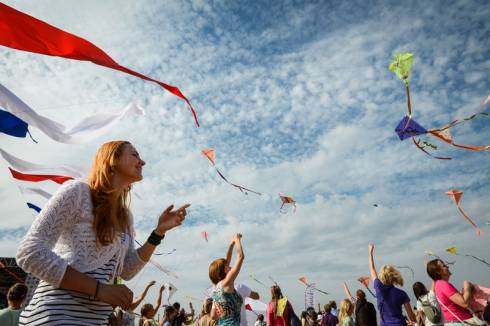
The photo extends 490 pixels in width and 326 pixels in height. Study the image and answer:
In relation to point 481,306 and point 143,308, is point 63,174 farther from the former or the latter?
point 481,306

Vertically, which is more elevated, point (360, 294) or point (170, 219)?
point (360, 294)

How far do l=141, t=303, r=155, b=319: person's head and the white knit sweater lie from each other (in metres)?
5.86

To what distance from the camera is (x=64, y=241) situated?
1498 mm

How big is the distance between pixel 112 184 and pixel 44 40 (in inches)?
48.1

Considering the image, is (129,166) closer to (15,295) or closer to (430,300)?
(15,295)

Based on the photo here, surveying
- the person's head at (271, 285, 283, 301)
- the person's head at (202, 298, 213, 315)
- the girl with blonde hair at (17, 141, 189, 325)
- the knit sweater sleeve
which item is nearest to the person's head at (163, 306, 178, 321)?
the person's head at (202, 298, 213, 315)

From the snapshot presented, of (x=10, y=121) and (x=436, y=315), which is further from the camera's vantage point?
(x=436, y=315)

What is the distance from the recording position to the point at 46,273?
1332 millimetres

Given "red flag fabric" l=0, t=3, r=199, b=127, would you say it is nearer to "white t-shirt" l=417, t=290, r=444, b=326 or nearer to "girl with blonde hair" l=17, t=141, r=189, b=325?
"girl with blonde hair" l=17, t=141, r=189, b=325

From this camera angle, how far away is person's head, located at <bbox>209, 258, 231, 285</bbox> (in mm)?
4316

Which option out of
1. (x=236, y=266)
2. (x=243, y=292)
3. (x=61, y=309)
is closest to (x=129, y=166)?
(x=61, y=309)

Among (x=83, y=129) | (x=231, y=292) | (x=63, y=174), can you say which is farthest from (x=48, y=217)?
(x=63, y=174)

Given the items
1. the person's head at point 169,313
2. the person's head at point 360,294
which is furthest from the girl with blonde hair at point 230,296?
the person's head at point 169,313

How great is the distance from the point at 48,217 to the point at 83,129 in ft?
7.32
